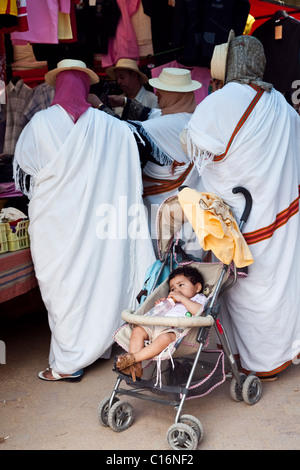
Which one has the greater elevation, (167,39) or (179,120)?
(167,39)

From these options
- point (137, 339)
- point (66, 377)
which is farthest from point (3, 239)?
point (137, 339)

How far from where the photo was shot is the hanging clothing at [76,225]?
380 cm

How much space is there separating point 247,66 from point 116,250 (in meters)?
1.55

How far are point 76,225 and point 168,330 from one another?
114 cm

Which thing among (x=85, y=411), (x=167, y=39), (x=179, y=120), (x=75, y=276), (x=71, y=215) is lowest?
(x=85, y=411)

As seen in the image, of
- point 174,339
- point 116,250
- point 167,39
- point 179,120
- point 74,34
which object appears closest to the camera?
point 174,339

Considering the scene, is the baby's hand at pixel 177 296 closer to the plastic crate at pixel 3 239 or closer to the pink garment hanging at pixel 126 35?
the plastic crate at pixel 3 239

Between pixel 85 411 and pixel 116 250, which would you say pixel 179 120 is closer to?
pixel 116 250

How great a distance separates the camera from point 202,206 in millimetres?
3109

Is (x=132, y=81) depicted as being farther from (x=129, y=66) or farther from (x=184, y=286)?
(x=184, y=286)

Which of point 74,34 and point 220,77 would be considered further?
point 74,34

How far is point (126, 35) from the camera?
18.7 feet

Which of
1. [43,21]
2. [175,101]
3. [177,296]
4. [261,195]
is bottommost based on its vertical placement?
[177,296]
